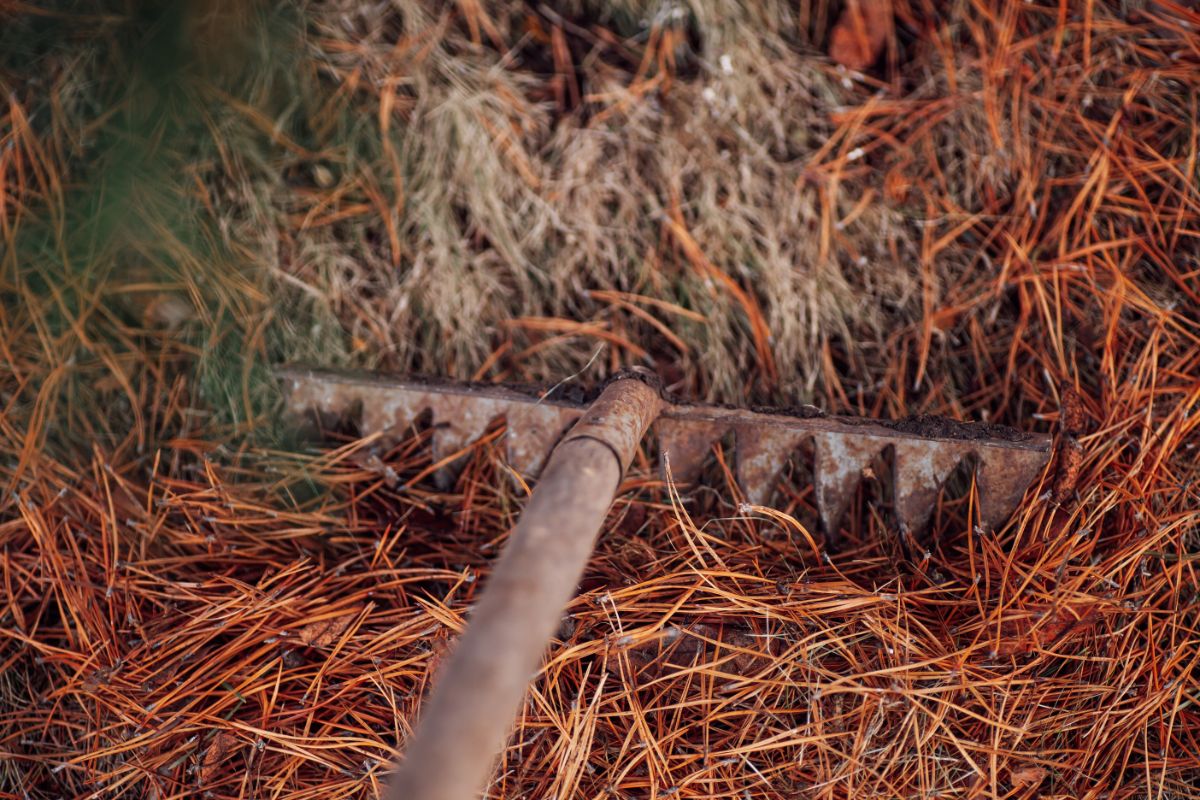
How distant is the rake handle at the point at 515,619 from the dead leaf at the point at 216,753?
0.57m

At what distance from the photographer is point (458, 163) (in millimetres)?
1654

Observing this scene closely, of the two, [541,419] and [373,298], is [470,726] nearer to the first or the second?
[541,419]

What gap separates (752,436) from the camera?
1425mm

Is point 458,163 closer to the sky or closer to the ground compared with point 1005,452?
closer to the sky

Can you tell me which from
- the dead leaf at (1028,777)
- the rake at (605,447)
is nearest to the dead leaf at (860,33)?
the rake at (605,447)

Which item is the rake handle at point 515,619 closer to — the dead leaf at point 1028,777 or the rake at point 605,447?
the rake at point 605,447

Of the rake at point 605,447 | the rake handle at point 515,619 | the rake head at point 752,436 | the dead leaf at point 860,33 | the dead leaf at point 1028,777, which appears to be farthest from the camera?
the dead leaf at point 860,33

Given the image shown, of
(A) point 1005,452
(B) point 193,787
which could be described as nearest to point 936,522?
(A) point 1005,452

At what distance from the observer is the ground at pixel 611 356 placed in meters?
1.28

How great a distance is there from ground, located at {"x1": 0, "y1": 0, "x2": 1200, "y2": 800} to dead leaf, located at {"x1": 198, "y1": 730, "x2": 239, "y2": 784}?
1 cm

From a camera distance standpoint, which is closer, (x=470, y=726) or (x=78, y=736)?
(x=470, y=726)

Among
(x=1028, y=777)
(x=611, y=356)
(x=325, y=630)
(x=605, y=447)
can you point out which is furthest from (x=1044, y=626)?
(x=325, y=630)

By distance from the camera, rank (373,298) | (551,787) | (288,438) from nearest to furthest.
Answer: (551,787), (288,438), (373,298)

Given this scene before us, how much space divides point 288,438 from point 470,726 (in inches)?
38.1
